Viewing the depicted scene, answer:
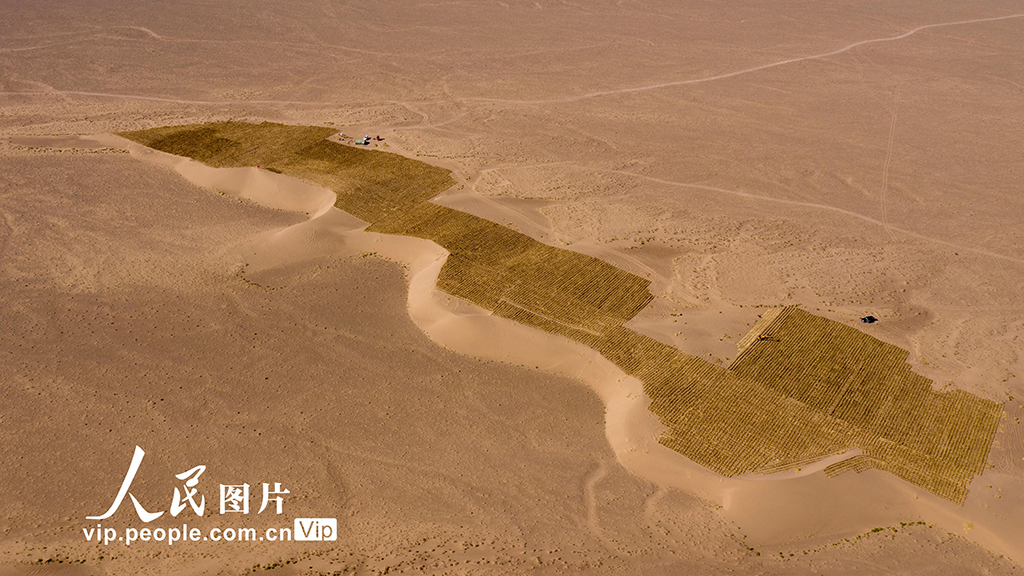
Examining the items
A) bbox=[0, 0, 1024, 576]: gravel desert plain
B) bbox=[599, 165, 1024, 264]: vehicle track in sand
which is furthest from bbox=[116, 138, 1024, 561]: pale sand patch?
bbox=[599, 165, 1024, 264]: vehicle track in sand

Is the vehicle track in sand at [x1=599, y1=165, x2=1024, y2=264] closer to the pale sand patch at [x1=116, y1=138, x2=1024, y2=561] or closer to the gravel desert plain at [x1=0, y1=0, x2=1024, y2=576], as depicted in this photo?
the gravel desert plain at [x1=0, y1=0, x2=1024, y2=576]

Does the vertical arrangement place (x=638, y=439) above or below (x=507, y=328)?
A: below

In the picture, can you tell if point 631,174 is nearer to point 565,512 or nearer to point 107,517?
point 565,512

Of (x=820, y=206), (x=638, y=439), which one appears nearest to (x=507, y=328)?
(x=638, y=439)

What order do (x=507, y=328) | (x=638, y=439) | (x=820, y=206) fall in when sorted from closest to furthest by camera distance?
(x=638, y=439), (x=507, y=328), (x=820, y=206)

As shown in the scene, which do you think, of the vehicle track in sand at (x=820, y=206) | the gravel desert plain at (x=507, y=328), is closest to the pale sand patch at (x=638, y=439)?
the gravel desert plain at (x=507, y=328)

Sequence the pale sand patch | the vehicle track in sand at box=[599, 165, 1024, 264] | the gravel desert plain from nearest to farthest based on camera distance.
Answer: the gravel desert plain < the pale sand patch < the vehicle track in sand at box=[599, 165, 1024, 264]

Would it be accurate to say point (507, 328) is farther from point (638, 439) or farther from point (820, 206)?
point (820, 206)

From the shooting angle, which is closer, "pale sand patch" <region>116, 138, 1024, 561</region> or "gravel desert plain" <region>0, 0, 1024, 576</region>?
"gravel desert plain" <region>0, 0, 1024, 576</region>

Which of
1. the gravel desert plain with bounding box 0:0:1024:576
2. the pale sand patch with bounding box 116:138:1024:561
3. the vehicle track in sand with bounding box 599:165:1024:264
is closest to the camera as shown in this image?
the gravel desert plain with bounding box 0:0:1024:576
